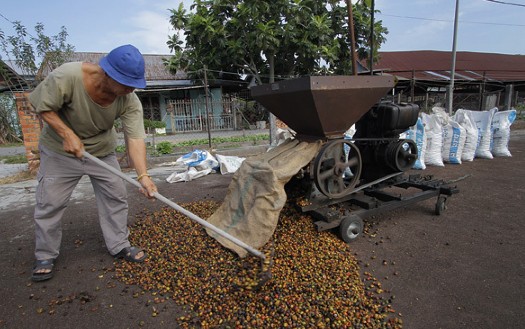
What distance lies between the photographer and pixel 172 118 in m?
13.6

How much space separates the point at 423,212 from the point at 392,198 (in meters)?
0.64

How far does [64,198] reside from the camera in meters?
2.46

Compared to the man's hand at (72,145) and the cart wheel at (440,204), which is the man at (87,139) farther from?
the cart wheel at (440,204)

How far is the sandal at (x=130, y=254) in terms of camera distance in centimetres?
263

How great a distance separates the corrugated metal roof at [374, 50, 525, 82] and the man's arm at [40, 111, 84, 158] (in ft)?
46.6

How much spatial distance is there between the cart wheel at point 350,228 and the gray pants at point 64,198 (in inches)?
78.6

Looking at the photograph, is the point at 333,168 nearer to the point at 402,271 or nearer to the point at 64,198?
the point at 402,271

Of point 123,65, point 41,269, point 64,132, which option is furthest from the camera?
point 41,269

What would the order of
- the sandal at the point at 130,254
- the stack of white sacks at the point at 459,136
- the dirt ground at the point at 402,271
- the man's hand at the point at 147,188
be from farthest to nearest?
1. the stack of white sacks at the point at 459,136
2. the sandal at the point at 130,254
3. the man's hand at the point at 147,188
4. the dirt ground at the point at 402,271

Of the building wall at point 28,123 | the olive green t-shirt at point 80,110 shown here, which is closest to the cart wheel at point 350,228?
the olive green t-shirt at point 80,110

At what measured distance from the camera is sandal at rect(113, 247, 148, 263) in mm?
2629

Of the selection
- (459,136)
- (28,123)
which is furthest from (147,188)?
(459,136)

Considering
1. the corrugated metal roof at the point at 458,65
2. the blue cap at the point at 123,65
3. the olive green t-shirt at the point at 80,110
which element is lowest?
the olive green t-shirt at the point at 80,110

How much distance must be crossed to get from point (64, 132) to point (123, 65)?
67cm
